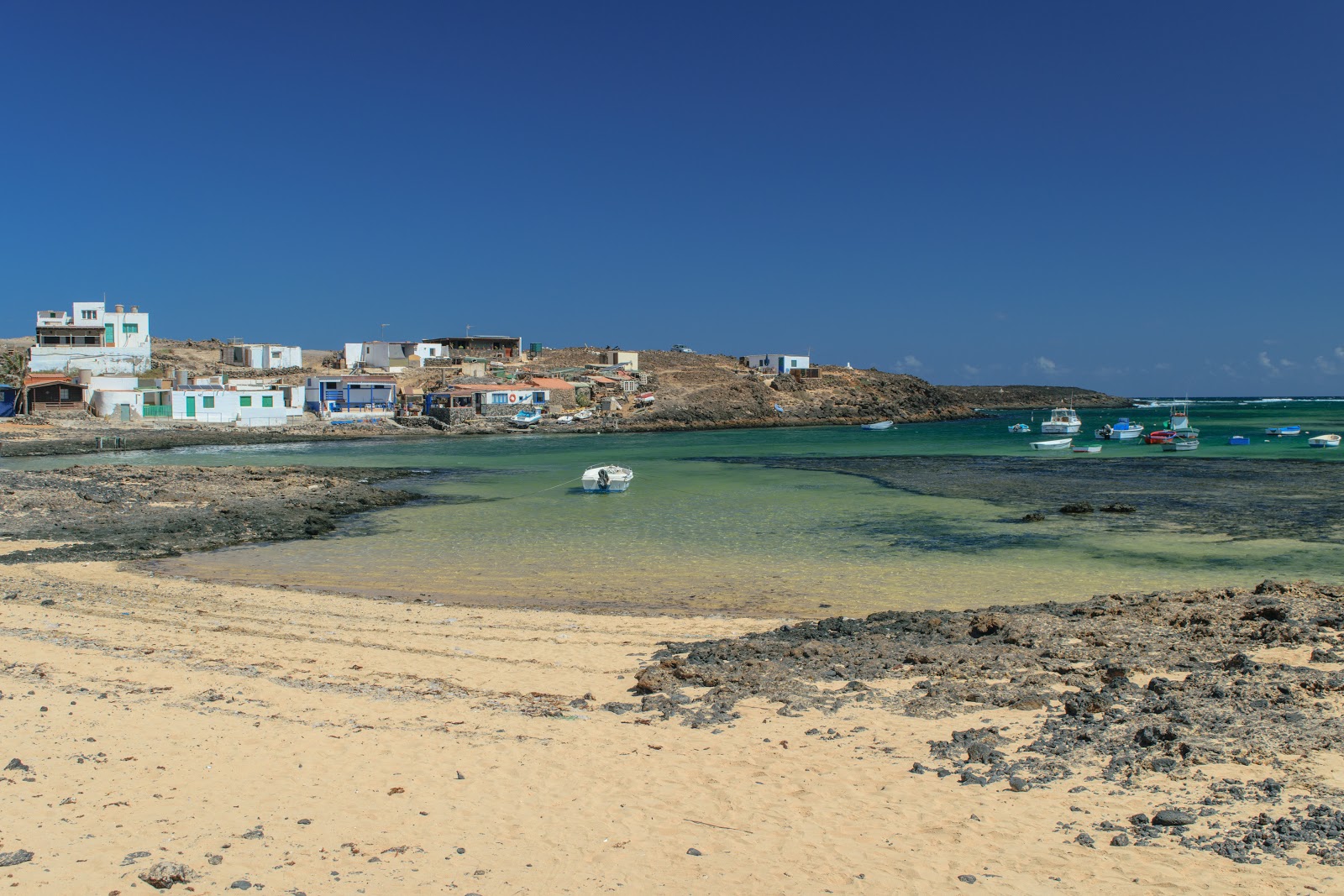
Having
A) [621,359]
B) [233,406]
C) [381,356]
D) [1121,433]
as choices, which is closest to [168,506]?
[233,406]

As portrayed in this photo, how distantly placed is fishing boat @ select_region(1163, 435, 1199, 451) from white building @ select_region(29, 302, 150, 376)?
252 ft

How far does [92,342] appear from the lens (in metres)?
78.0

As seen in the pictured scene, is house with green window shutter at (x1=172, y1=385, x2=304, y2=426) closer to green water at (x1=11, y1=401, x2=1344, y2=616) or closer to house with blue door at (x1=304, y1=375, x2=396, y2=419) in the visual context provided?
house with blue door at (x1=304, y1=375, x2=396, y2=419)

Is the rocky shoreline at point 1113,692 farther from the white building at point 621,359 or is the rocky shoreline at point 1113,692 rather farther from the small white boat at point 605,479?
the white building at point 621,359

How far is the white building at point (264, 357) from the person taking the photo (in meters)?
88.9

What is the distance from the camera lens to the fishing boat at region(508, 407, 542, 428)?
244 feet

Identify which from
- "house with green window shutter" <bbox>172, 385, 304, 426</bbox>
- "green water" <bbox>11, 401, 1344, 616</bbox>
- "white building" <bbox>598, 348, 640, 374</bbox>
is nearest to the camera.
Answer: "green water" <bbox>11, 401, 1344, 616</bbox>

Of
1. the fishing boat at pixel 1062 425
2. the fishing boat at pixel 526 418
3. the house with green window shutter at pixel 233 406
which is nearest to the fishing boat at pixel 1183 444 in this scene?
the fishing boat at pixel 1062 425

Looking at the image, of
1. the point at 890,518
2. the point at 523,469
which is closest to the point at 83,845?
the point at 890,518

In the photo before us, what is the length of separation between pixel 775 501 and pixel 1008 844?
82.3 ft

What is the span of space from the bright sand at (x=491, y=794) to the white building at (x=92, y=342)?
7545 centimetres

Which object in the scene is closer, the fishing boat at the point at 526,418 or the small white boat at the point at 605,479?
the small white boat at the point at 605,479

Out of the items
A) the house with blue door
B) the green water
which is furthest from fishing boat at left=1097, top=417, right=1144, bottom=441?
the house with blue door

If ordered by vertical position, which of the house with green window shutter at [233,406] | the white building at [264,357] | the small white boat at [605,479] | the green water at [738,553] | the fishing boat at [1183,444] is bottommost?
the green water at [738,553]
